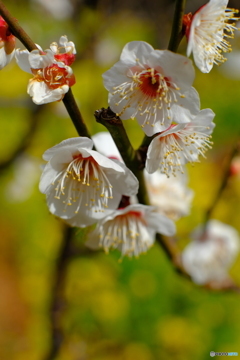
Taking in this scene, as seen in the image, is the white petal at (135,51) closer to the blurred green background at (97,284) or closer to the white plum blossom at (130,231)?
the white plum blossom at (130,231)

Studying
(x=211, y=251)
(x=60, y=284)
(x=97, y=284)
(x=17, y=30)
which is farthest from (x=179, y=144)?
(x=97, y=284)

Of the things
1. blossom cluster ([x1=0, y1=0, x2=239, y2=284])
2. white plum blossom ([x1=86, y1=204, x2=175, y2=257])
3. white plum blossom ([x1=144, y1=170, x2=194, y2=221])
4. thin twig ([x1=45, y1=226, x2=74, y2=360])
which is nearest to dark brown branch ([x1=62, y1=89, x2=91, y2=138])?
blossom cluster ([x1=0, y1=0, x2=239, y2=284])

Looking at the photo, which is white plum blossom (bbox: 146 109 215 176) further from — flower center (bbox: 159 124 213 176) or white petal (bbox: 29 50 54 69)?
white petal (bbox: 29 50 54 69)

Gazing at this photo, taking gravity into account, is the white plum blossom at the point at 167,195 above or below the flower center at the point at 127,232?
below

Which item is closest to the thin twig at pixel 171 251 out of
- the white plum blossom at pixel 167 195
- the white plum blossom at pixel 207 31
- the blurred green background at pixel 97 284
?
the white plum blossom at pixel 167 195

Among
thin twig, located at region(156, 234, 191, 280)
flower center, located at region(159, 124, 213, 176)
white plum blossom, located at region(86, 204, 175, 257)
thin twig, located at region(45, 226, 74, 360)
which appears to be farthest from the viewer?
thin twig, located at region(45, 226, 74, 360)

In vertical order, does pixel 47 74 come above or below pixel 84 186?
above

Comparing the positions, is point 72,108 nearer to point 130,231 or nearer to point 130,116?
point 130,116
